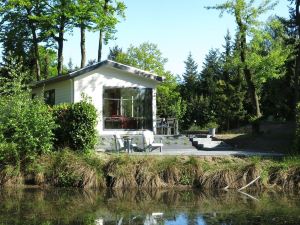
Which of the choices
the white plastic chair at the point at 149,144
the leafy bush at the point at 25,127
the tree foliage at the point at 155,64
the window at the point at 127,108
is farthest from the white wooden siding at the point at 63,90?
the tree foliage at the point at 155,64

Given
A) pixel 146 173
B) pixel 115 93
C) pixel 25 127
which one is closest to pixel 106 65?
pixel 115 93

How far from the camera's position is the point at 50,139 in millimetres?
18391

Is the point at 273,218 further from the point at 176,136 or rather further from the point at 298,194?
the point at 176,136

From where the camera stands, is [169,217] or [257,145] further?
[257,145]

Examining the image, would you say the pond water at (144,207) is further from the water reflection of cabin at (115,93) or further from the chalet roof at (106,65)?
the water reflection of cabin at (115,93)

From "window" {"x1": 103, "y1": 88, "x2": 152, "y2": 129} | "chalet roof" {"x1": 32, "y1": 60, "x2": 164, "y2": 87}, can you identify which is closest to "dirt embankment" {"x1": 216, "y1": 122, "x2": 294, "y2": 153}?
"window" {"x1": 103, "y1": 88, "x2": 152, "y2": 129}

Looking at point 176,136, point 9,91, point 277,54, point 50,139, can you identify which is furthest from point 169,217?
point 277,54

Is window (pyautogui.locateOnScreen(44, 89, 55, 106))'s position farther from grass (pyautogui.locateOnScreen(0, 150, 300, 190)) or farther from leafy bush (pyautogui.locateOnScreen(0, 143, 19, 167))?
grass (pyautogui.locateOnScreen(0, 150, 300, 190))

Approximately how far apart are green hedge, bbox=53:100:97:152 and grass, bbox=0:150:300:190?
1519mm

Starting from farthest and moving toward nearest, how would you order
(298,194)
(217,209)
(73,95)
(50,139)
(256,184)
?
(73,95), (50,139), (256,184), (298,194), (217,209)

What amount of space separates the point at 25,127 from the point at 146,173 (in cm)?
447

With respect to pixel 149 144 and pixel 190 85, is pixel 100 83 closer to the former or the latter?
pixel 149 144

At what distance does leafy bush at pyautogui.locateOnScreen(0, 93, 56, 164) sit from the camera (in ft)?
57.9

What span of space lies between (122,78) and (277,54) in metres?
9.67
